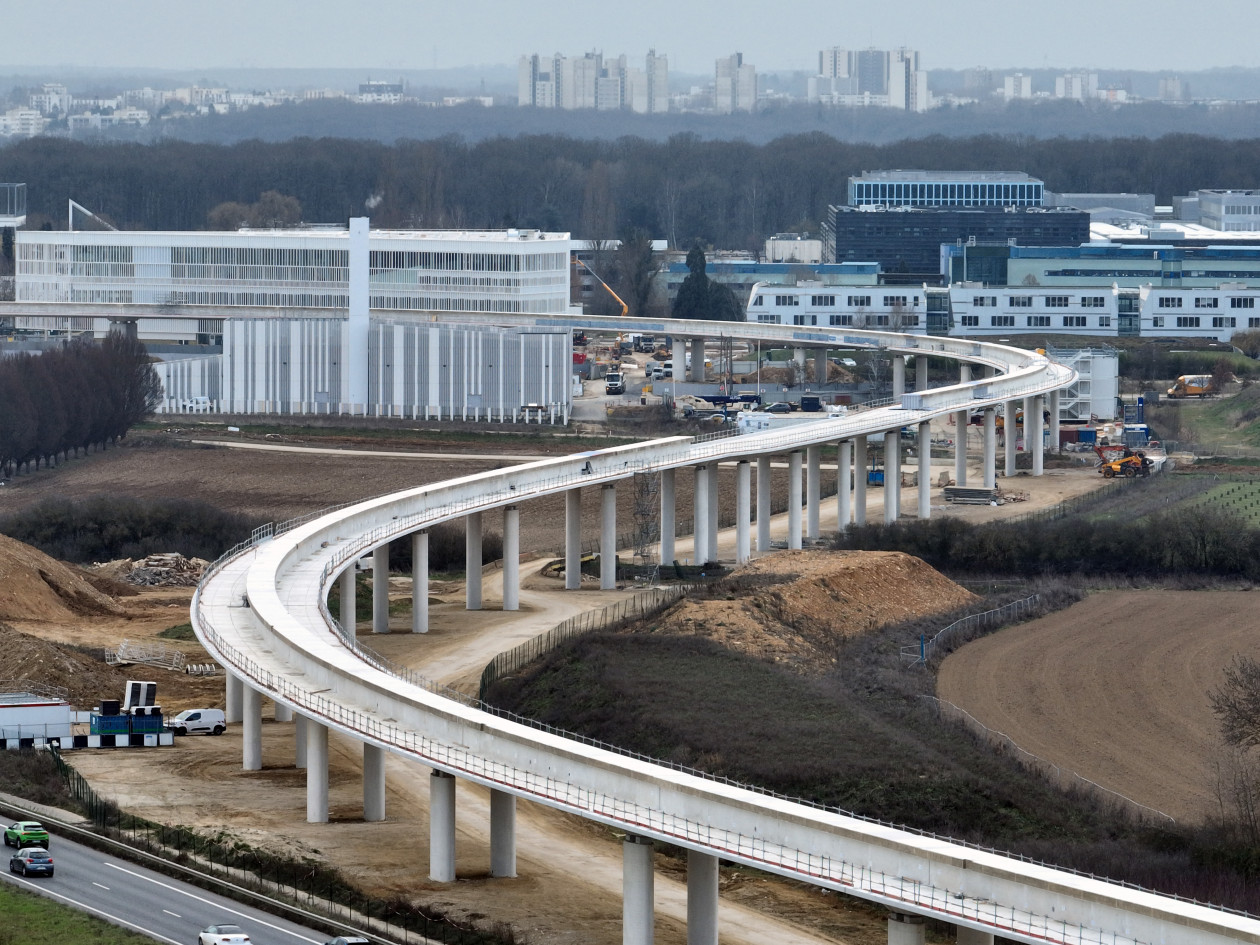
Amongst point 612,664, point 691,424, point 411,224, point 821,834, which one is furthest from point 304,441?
point 411,224

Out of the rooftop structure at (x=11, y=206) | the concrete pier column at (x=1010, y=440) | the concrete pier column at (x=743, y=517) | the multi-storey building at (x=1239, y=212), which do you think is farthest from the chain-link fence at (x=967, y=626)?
the multi-storey building at (x=1239, y=212)

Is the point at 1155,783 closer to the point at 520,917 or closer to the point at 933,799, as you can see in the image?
the point at 933,799

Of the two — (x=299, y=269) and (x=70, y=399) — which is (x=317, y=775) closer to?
(x=70, y=399)

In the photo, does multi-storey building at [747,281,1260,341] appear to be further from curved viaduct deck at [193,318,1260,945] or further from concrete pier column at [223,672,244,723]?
concrete pier column at [223,672,244,723]

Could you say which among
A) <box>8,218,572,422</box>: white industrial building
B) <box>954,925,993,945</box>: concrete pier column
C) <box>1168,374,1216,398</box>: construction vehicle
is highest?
<box>8,218,572,422</box>: white industrial building

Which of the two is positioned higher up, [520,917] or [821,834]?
[821,834]

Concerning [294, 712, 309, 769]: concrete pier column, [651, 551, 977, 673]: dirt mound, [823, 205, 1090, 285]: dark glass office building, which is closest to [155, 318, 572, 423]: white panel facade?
[651, 551, 977, 673]: dirt mound

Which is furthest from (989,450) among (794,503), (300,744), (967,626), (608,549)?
(300,744)
